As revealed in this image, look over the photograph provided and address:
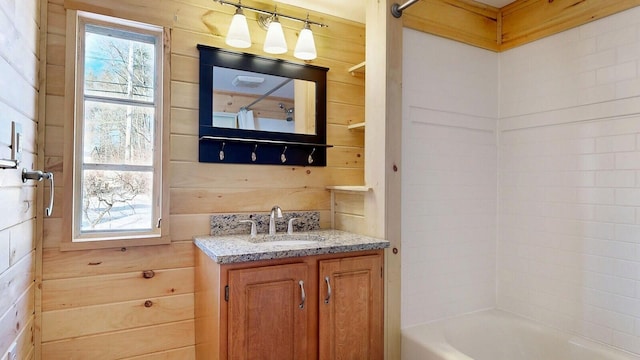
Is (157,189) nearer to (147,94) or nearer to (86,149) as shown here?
(86,149)

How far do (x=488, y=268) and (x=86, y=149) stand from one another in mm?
2609

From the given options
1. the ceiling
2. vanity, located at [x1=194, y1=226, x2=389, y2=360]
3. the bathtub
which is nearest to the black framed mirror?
the ceiling

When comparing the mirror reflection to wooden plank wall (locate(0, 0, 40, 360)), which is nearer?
wooden plank wall (locate(0, 0, 40, 360))

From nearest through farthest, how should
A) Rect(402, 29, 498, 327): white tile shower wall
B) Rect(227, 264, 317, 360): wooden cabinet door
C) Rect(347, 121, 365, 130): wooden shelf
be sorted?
1. Rect(227, 264, 317, 360): wooden cabinet door
2. Rect(402, 29, 498, 327): white tile shower wall
3. Rect(347, 121, 365, 130): wooden shelf

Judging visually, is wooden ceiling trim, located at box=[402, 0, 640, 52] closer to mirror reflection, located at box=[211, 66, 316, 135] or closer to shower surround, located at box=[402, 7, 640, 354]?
shower surround, located at box=[402, 7, 640, 354]

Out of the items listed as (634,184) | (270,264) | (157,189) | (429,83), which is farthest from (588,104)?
(157,189)

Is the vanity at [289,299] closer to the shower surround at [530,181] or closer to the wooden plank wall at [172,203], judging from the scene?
the wooden plank wall at [172,203]

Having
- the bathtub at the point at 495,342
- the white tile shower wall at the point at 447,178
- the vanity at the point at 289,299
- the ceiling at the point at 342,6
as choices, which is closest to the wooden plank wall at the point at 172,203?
the ceiling at the point at 342,6

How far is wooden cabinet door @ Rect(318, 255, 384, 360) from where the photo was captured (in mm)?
1784

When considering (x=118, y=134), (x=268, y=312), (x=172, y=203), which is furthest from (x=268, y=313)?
(x=118, y=134)

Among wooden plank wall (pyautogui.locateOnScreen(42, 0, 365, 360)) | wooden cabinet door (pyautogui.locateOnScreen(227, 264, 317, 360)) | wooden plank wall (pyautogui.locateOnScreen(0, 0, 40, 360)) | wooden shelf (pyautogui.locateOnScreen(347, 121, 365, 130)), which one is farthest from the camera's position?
wooden shelf (pyautogui.locateOnScreen(347, 121, 365, 130))

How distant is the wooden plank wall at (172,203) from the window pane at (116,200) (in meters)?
0.12

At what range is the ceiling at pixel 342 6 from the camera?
2.30 m

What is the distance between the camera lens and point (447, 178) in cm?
238
